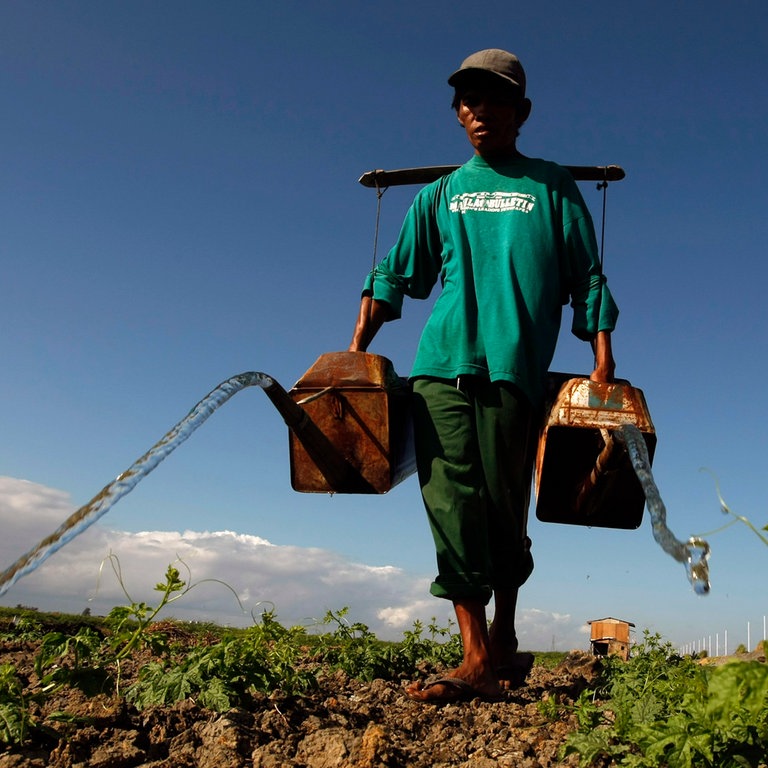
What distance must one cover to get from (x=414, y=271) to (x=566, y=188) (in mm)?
773

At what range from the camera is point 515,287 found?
3404mm

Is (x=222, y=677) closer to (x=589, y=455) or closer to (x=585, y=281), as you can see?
(x=589, y=455)

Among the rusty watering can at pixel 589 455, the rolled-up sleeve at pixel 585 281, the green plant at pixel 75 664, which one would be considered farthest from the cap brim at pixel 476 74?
the green plant at pixel 75 664

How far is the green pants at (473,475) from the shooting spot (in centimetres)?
317

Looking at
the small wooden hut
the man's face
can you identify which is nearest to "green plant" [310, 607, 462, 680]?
the man's face

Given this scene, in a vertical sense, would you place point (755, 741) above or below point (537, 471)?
below

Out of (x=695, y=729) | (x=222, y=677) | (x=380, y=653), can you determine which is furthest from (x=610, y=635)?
(x=695, y=729)

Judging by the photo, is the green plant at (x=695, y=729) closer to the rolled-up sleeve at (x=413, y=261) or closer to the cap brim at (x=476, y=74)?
the rolled-up sleeve at (x=413, y=261)

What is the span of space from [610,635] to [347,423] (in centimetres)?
526

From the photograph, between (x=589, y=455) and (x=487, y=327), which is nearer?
(x=589, y=455)

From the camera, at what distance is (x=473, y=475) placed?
10.7 ft

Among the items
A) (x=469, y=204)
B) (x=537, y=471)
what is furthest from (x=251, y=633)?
(x=469, y=204)

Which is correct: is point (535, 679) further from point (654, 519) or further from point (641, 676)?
point (654, 519)

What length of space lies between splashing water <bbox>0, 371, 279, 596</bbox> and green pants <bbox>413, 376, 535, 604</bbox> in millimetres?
839
